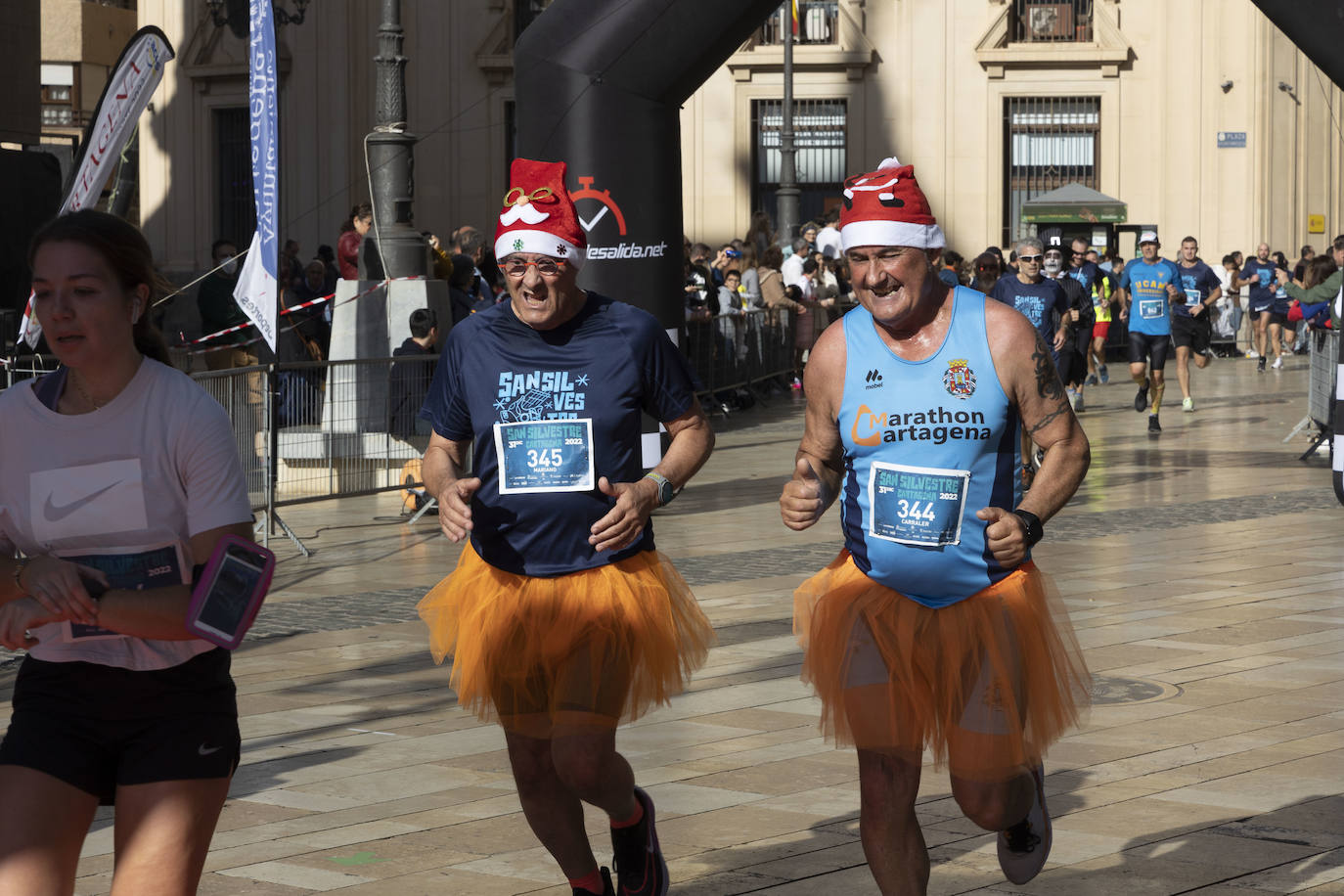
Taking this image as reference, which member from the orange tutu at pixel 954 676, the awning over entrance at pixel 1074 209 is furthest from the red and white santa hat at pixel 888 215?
the awning over entrance at pixel 1074 209

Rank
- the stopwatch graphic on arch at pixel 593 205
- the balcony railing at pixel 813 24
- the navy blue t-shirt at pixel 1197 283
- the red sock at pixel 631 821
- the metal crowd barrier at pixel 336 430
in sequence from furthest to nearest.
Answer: the balcony railing at pixel 813 24
the navy blue t-shirt at pixel 1197 283
the metal crowd barrier at pixel 336 430
the stopwatch graphic on arch at pixel 593 205
the red sock at pixel 631 821

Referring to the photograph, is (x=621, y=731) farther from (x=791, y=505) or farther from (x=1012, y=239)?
(x=1012, y=239)

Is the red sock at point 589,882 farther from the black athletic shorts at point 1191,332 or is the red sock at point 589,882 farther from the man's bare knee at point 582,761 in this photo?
the black athletic shorts at point 1191,332

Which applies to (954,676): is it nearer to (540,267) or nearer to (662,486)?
(662,486)

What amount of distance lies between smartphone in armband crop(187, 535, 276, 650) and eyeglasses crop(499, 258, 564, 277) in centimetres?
172

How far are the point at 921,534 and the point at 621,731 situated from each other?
2794 mm

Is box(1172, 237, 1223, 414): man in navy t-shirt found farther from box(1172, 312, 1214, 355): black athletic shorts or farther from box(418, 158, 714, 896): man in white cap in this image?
box(418, 158, 714, 896): man in white cap

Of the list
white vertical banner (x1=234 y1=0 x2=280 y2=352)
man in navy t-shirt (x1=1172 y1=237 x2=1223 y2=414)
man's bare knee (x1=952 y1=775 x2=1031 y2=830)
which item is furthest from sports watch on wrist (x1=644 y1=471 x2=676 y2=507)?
man in navy t-shirt (x1=1172 y1=237 x2=1223 y2=414)

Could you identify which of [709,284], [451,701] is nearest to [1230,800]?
[451,701]

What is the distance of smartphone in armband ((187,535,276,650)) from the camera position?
3457 millimetres

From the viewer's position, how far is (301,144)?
37844 mm

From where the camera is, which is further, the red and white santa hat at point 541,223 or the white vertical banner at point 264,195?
the white vertical banner at point 264,195

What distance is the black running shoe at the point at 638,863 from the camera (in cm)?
503

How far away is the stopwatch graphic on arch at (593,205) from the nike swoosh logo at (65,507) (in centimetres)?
810
